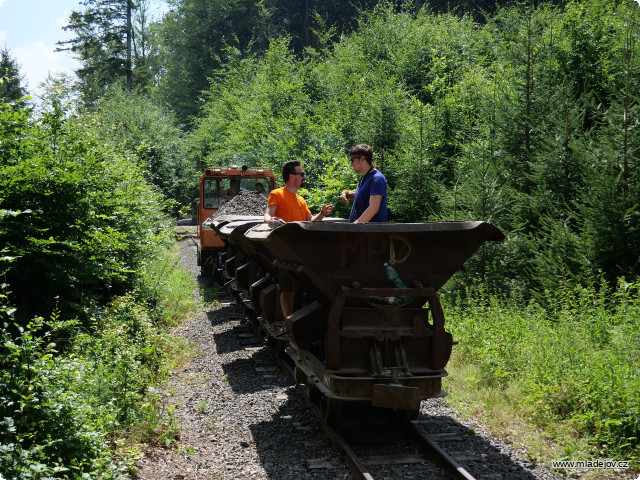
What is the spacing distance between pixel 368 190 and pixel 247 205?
746cm

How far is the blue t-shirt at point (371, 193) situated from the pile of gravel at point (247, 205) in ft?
22.3

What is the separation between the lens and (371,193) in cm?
598

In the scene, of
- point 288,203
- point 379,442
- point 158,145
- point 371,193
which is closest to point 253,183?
point 288,203

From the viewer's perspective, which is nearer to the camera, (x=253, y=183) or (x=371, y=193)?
(x=371, y=193)

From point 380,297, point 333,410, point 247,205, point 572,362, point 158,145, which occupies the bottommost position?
point 333,410

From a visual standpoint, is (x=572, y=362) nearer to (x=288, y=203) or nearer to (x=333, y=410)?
(x=333, y=410)

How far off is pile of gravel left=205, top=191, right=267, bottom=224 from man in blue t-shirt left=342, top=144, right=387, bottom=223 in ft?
22.6

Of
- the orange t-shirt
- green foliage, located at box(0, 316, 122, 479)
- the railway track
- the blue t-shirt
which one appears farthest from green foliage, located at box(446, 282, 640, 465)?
green foliage, located at box(0, 316, 122, 479)

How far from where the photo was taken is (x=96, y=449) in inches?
175

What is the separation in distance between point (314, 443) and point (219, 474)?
955mm

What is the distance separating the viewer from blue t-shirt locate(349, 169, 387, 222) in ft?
19.6

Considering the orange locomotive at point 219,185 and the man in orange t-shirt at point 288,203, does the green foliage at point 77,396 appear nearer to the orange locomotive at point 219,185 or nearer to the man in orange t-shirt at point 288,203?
→ the man in orange t-shirt at point 288,203

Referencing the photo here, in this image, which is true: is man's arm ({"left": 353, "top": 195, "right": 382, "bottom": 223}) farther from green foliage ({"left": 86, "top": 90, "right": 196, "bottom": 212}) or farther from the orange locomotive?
green foliage ({"left": 86, "top": 90, "right": 196, "bottom": 212})

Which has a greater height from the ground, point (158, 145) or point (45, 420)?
point (158, 145)
